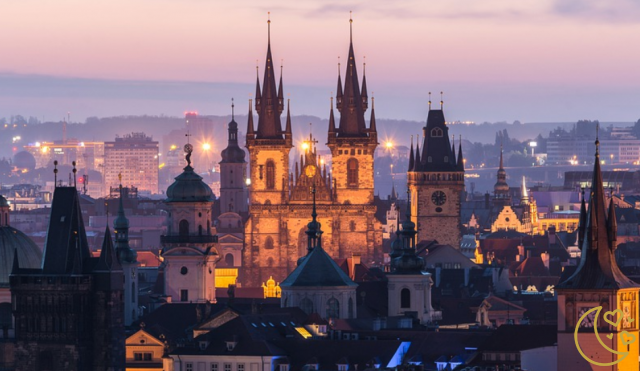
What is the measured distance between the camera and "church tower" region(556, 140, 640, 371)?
380 feet

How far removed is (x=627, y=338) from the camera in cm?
11688

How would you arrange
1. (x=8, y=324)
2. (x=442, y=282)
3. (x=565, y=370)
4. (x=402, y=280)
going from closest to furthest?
1. (x=565, y=370)
2. (x=8, y=324)
3. (x=402, y=280)
4. (x=442, y=282)

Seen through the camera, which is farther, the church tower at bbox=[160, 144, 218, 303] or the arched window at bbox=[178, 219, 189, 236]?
the arched window at bbox=[178, 219, 189, 236]

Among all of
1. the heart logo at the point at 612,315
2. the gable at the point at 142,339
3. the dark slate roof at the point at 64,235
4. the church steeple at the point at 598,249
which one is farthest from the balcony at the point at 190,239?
the heart logo at the point at 612,315

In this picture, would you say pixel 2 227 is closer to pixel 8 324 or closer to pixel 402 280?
pixel 8 324

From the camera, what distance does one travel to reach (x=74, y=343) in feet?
399

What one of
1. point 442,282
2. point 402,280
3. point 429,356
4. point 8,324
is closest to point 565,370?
point 429,356

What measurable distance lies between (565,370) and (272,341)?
1994 centimetres

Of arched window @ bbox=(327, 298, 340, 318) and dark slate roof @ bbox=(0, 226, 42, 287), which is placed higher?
dark slate roof @ bbox=(0, 226, 42, 287)

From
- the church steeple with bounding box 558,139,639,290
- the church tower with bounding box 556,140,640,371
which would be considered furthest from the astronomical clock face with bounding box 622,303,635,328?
the church steeple with bounding box 558,139,639,290

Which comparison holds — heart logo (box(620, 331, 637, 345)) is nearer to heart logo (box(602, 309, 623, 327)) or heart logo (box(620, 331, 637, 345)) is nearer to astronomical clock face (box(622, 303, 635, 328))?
astronomical clock face (box(622, 303, 635, 328))

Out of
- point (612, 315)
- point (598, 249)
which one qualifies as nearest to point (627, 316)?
point (612, 315)

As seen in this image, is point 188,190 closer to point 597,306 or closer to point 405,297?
point 405,297

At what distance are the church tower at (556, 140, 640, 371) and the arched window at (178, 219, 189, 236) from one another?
50824 mm
